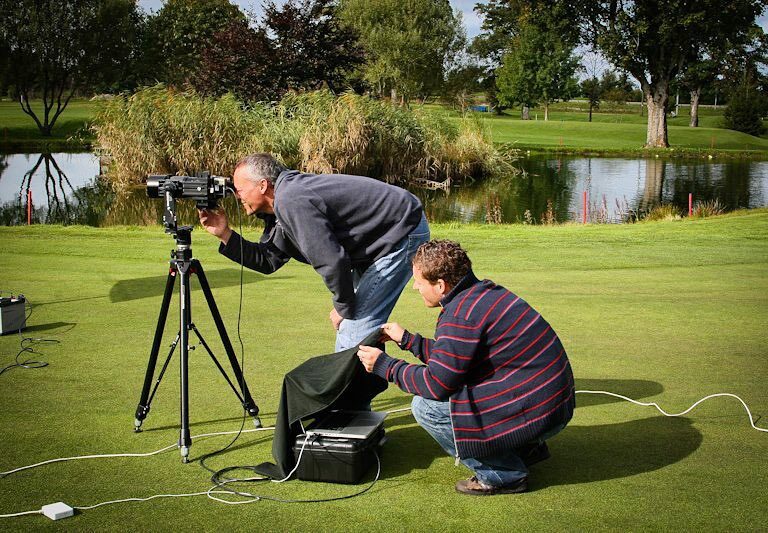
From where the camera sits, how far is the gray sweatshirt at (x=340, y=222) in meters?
4.42

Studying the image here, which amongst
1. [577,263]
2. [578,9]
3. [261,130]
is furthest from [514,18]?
[577,263]

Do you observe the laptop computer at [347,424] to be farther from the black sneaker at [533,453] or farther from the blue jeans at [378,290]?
the black sneaker at [533,453]

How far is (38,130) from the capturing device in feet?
173

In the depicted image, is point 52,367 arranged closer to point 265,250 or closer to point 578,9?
point 265,250

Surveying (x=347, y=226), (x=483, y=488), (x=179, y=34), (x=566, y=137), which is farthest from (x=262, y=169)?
(x=179, y=34)

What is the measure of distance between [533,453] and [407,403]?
146 cm

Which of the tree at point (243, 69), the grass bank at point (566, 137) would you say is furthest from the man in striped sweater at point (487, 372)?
the grass bank at point (566, 137)

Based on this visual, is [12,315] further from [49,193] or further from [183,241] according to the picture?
[49,193]

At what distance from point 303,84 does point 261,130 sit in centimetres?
877

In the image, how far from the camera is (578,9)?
164ft

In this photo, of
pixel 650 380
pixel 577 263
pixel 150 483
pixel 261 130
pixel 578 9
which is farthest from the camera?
pixel 578 9

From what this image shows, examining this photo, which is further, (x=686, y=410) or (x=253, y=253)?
(x=686, y=410)

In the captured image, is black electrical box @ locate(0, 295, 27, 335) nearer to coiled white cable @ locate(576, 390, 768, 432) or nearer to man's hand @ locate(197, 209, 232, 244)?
man's hand @ locate(197, 209, 232, 244)

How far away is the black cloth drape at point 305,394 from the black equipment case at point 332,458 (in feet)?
0.24
